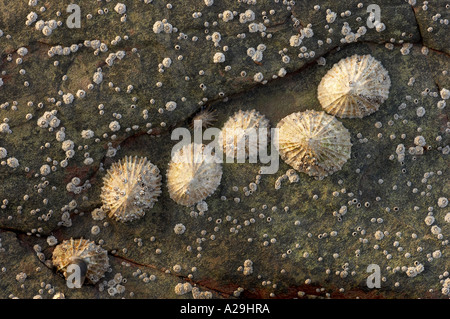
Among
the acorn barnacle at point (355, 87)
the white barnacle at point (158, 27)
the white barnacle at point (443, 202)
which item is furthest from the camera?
the white barnacle at point (443, 202)

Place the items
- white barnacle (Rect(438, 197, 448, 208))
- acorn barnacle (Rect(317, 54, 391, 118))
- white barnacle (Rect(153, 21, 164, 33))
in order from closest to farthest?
acorn barnacle (Rect(317, 54, 391, 118)), white barnacle (Rect(153, 21, 164, 33)), white barnacle (Rect(438, 197, 448, 208))

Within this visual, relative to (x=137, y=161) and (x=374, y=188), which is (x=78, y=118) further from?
(x=374, y=188)

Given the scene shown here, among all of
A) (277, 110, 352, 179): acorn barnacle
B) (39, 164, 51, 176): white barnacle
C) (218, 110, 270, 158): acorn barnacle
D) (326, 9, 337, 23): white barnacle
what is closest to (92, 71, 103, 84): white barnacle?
(39, 164, 51, 176): white barnacle

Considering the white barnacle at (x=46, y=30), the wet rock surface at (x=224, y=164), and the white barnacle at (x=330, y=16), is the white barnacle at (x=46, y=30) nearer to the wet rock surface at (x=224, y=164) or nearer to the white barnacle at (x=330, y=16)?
the wet rock surface at (x=224, y=164)

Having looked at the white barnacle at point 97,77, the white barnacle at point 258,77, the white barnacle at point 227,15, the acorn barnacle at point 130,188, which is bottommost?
the acorn barnacle at point 130,188

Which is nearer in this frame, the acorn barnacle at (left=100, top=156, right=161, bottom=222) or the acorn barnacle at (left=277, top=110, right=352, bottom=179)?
the acorn barnacle at (left=277, top=110, right=352, bottom=179)

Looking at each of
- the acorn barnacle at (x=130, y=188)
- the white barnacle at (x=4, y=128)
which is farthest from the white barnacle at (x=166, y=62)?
the white barnacle at (x=4, y=128)

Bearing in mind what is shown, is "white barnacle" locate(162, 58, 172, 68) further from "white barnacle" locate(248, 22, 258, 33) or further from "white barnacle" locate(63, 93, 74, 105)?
"white barnacle" locate(63, 93, 74, 105)

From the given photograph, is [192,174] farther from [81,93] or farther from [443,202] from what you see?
[443,202]
